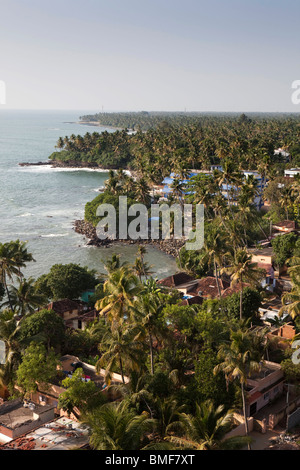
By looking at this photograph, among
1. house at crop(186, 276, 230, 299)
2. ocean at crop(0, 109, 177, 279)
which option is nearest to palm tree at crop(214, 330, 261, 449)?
house at crop(186, 276, 230, 299)

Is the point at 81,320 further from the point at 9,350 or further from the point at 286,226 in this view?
the point at 286,226

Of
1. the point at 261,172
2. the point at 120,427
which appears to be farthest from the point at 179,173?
the point at 120,427

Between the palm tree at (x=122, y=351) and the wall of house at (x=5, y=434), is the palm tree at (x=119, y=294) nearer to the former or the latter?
the palm tree at (x=122, y=351)

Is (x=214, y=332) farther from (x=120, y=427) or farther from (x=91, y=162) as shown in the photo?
(x=91, y=162)

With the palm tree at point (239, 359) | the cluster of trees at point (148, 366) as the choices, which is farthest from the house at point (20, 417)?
the palm tree at point (239, 359)

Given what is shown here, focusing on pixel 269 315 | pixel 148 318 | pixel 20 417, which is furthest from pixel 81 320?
pixel 148 318

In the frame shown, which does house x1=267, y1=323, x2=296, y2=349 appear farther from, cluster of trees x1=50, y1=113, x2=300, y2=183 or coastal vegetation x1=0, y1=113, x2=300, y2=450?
cluster of trees x1=50, y1=113, x2=300, y2=183
